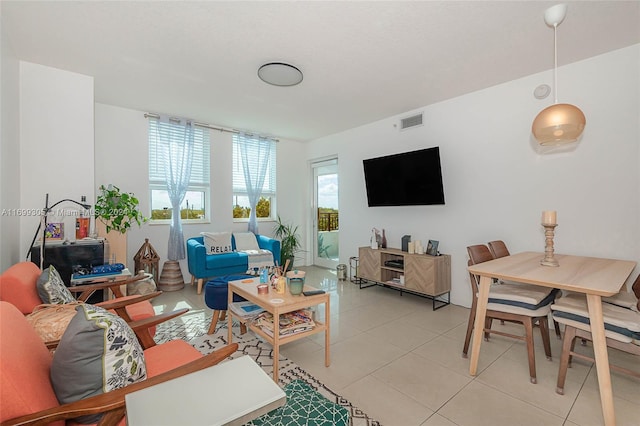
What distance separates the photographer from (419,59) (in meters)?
2.80

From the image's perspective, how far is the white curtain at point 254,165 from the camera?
5.41 m

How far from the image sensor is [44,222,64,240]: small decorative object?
2981mm

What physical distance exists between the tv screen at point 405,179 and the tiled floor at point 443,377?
1606mm

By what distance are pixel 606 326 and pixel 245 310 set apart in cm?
265

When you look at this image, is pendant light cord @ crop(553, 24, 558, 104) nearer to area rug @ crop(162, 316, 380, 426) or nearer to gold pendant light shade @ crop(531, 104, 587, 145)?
gold pendant light shade @ crop(531, 104, 587, 145)

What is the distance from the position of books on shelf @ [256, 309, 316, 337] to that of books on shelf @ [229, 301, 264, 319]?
0.26ft

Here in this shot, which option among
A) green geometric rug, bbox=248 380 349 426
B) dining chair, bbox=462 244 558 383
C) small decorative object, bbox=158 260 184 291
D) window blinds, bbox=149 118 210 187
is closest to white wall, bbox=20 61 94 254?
window blinds, bbox=149 118 210 187

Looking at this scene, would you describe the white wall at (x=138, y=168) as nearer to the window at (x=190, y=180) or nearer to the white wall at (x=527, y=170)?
the window at (x=190, y=180)

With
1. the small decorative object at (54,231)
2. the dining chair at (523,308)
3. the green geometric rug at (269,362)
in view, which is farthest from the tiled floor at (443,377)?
the small decorative object at (54,231)

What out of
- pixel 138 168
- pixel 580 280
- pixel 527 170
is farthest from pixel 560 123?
pixel 138 168

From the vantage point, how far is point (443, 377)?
2.19m

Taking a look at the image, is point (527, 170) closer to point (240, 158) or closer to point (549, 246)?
point (549, 246)

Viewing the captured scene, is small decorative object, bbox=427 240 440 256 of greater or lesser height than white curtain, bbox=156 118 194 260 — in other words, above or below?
below

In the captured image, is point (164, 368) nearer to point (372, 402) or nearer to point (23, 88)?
point (372, 402)
